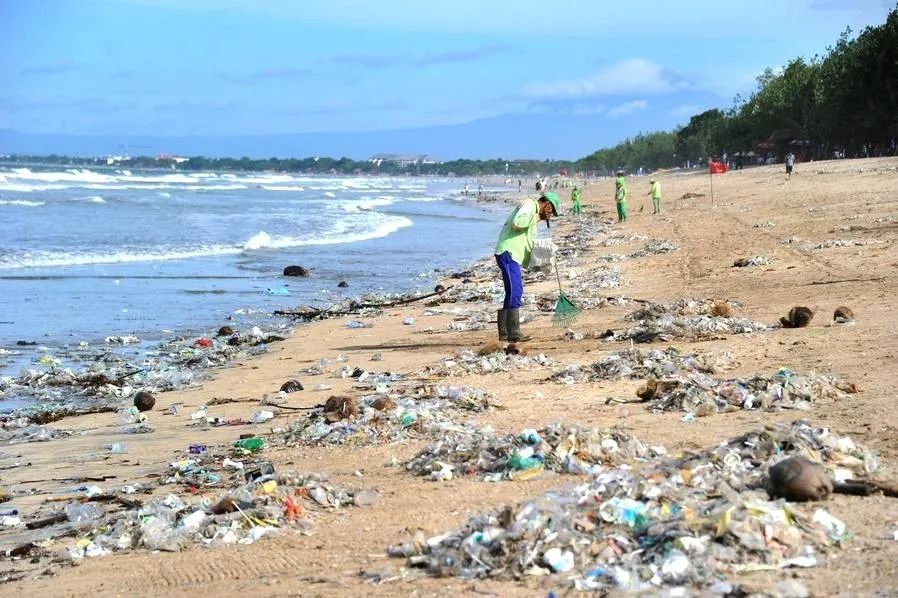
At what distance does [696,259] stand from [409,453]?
1322cm

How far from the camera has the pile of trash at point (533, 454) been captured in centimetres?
588

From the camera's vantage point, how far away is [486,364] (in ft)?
32.5

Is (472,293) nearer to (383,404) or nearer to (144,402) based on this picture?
(144,402)

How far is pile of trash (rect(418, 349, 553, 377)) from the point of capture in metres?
9.72

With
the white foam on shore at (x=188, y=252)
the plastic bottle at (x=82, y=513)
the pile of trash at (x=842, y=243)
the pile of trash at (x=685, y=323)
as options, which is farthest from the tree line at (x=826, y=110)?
the plastic bottle at (x=82, y=513)

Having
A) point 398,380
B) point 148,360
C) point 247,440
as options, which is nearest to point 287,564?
point 247,440

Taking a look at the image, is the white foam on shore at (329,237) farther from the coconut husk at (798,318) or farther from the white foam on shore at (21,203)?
the coconut husk at (798,318)

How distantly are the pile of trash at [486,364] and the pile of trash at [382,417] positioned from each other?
115 cm

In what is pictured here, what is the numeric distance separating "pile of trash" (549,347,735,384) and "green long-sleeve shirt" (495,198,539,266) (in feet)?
6.74

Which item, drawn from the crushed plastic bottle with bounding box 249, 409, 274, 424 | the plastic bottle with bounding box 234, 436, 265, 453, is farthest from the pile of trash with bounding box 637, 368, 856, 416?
the crushed plastic bottle with bounding box 249, 409, 274, 424

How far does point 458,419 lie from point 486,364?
2.39 metres

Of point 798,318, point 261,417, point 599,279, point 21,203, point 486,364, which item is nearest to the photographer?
point 261,417

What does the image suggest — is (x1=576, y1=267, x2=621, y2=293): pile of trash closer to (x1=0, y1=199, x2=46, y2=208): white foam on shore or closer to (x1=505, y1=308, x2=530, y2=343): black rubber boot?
(x1=505, y1=308, x2=530, y2=343): black rubber boot

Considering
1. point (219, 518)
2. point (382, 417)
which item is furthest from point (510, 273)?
point (219, 518)
